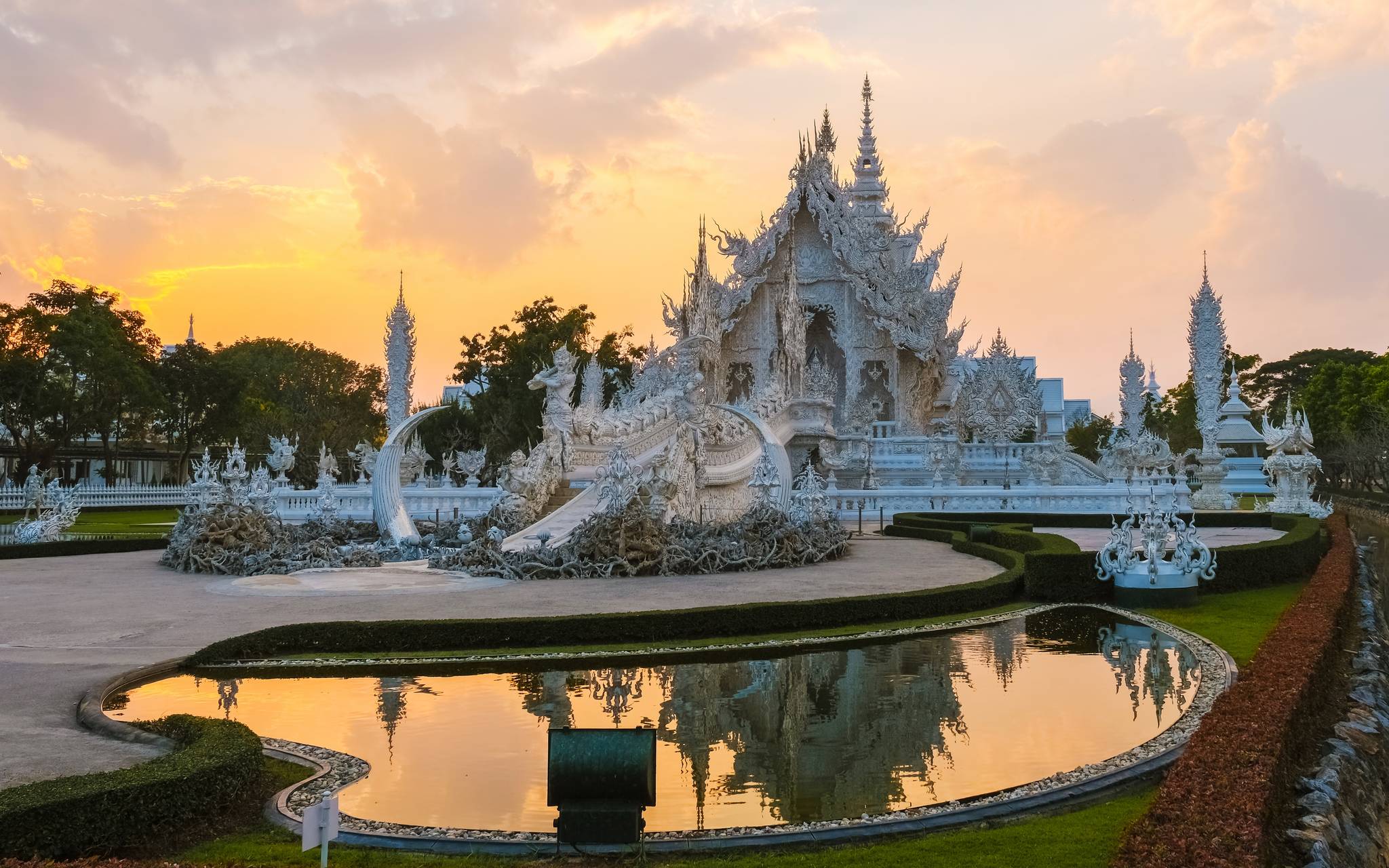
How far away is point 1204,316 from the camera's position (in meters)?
31.3

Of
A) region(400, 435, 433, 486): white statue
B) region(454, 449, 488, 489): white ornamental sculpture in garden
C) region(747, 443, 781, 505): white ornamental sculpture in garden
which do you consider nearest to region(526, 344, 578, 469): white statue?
region(747, 443, 781, 505): white ornamental sculpture in garden

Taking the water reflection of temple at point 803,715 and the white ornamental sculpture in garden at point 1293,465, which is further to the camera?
the white ornamental sculpture in garden at point 1293,465

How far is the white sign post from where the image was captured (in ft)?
15.2

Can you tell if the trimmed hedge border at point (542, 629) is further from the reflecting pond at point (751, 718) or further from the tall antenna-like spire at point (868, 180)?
the tall antenna-like spire at point (868, 180)

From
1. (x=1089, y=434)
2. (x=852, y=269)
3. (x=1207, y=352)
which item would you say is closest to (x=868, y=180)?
(x=852, y=269)

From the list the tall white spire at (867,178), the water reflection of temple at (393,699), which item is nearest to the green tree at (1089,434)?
the tall white spire at (867,178)

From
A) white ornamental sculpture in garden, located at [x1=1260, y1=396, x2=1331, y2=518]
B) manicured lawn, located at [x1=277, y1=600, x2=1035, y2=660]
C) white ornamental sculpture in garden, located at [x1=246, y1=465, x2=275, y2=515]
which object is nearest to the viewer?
manicured lawn, located at [x1=277, y1=600, x2=1035, y2=660]

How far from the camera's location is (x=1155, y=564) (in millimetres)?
13328

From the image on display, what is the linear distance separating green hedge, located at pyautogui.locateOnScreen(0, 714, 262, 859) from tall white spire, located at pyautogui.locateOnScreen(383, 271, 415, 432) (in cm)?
2748

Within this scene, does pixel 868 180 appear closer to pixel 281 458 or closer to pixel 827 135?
pixel 827 135

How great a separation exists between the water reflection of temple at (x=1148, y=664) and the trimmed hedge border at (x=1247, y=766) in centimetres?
67

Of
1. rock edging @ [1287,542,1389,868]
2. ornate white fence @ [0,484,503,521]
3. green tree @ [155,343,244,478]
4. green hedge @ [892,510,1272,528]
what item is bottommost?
rock edging @ [1287,542,1389,868]

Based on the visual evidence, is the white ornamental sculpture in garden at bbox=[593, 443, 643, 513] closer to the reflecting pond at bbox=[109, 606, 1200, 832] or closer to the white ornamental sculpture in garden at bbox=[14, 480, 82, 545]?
the reflecting pond at bbox=[109, 606, 1200, 832]

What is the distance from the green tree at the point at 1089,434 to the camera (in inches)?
2591
